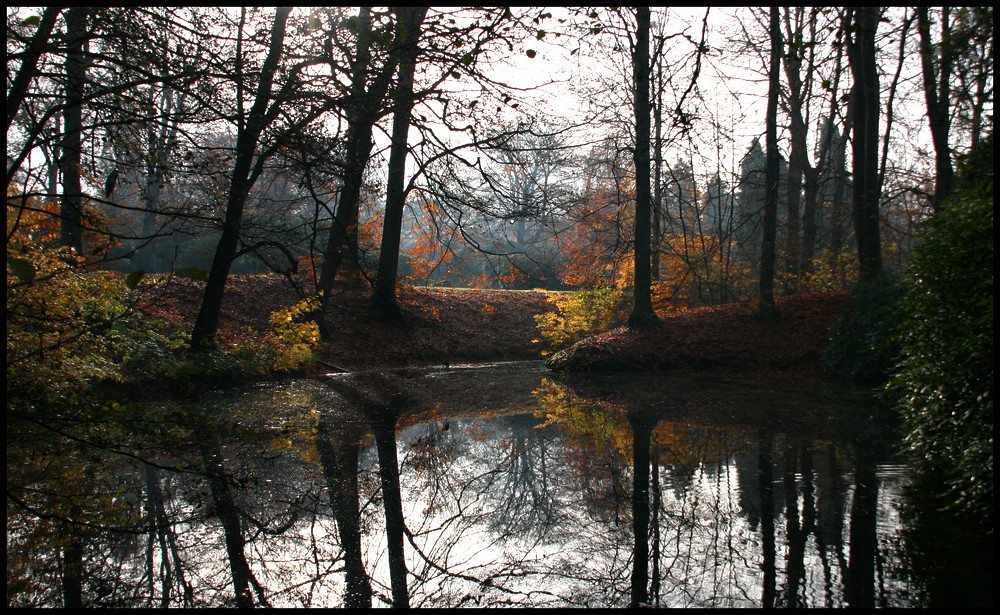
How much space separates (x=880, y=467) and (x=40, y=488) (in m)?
6.60

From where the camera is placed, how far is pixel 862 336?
1151 cm

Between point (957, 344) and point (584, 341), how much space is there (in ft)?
35.9

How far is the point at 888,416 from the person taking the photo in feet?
26.3

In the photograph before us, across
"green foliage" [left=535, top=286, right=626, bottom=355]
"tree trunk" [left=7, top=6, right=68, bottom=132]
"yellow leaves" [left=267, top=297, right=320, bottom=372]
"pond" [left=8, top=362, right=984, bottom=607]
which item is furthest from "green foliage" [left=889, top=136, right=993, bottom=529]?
"green foliage" [left=535, top=286, right=626, bottom=355]

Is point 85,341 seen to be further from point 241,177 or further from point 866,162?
point 866,162

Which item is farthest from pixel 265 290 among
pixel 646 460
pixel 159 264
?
pixel 646 460

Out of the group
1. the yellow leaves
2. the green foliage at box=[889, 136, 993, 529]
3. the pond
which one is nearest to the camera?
the pond

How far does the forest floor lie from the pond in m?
4.17

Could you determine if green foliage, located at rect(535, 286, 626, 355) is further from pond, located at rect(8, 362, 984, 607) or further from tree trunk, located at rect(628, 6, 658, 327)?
pond, located at rect(8, 362, 984, 607)

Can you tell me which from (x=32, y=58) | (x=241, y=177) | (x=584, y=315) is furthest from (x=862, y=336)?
(x=32, y=58)

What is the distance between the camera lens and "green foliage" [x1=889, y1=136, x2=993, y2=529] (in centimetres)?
397

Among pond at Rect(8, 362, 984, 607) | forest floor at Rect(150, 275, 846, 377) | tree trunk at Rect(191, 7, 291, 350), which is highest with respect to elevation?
tree trunk at Rect(191, 7, 291, 350)

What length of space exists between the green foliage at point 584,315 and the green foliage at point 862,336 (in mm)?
6484

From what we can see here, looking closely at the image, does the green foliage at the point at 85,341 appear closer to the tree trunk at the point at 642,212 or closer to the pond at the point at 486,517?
the pond at the point at 486,517
